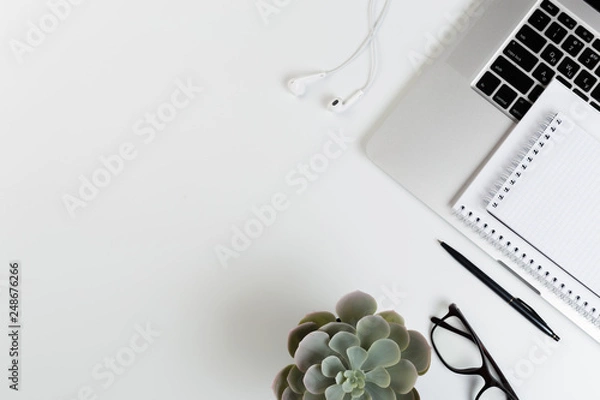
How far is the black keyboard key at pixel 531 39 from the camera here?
23.4 inches

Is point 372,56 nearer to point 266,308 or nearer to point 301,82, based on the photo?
point 301,82

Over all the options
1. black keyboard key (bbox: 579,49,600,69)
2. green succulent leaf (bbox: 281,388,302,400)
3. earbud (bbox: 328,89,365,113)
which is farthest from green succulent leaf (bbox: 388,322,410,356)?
black keyboard key (bbox: 579,49,600,69)

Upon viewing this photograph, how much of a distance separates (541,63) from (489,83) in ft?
0.19

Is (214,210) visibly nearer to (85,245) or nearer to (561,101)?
(85,245)

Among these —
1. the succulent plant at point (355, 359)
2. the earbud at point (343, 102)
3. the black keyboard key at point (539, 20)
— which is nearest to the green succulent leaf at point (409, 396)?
the succulent plant at point (355, 359)

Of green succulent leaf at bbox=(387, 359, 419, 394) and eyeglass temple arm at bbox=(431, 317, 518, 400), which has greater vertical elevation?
eyeglass temple arm at bbox=(431, 317, 518, 400)

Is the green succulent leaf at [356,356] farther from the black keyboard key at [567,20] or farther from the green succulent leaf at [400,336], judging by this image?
the black keyboard key at [567,20]

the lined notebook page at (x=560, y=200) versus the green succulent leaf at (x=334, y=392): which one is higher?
the lined notebook page at (x=560, y=200)

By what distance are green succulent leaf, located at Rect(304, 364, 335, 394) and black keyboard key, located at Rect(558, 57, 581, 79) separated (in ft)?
1.34

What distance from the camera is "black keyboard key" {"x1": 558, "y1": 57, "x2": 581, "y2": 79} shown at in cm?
59

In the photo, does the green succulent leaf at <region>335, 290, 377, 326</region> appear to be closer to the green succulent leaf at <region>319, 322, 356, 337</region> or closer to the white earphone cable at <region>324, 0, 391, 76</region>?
the green succulent leaf at <region>319, 322, 356, 337</region>

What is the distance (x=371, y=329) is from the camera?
1.61ft

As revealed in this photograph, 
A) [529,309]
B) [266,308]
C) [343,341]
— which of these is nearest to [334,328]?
[343,341]

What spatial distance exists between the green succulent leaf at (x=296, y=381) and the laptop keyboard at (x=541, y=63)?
0.36 metres
